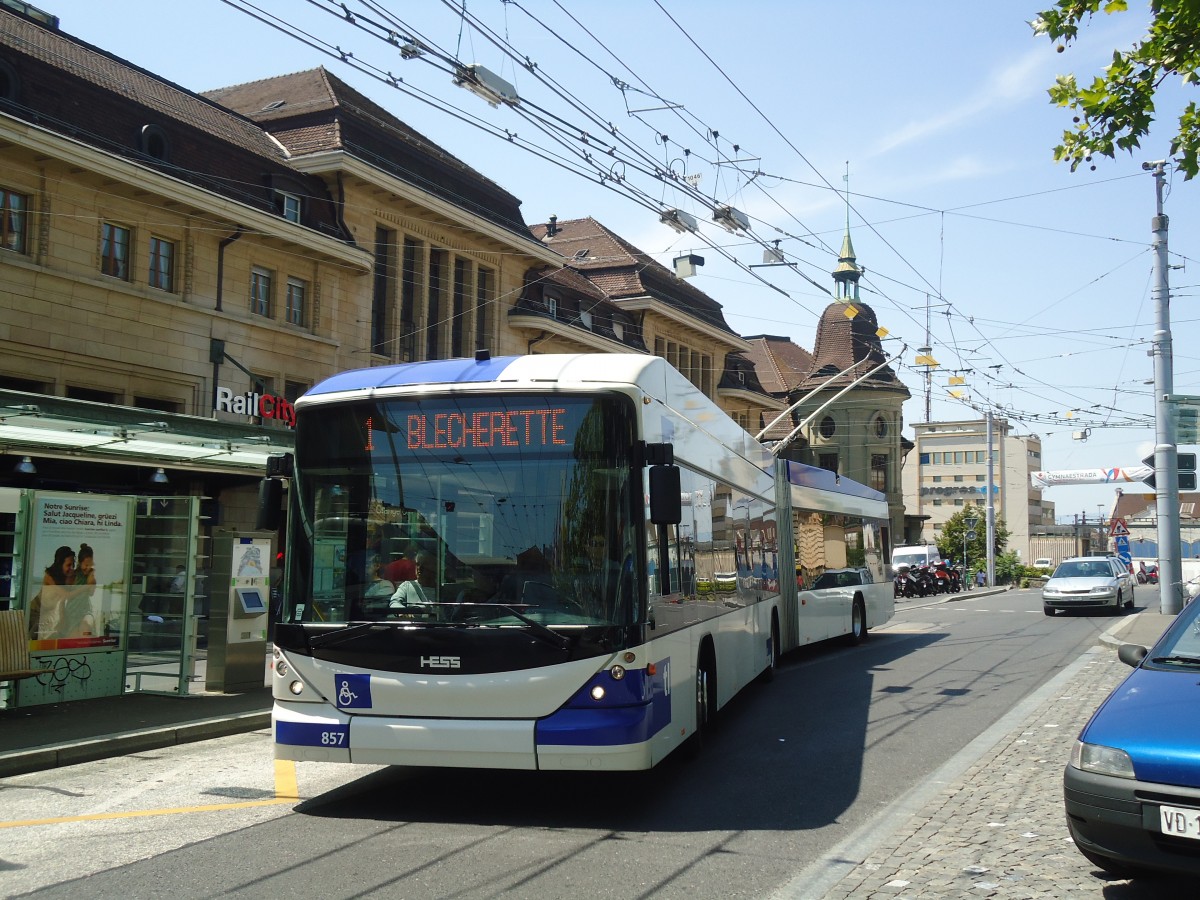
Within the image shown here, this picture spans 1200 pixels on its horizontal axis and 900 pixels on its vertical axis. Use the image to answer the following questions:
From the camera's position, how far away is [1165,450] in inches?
856

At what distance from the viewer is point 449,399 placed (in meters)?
7.84

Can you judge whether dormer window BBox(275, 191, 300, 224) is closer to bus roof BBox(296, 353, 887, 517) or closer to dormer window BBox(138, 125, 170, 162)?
dormer window BBox(138, 125, 170, 162)

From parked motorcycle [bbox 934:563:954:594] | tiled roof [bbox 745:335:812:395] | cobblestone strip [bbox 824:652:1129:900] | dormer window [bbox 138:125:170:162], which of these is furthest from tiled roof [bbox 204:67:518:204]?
tiled roof [bbox 745:335:812:395]

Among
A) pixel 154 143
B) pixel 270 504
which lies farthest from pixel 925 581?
pixel 270 504

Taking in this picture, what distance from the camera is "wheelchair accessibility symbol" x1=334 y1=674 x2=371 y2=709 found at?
7.51 metres

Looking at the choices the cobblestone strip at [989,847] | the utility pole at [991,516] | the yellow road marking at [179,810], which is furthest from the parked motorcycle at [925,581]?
the yellow road marking at [179,810]

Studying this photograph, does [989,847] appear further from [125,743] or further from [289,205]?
[289,205]

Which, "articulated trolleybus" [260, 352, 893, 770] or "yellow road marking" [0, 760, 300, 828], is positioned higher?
"articulated trolleybus" [260, 352, 893, 770]

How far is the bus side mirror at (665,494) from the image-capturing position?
24.1 feet

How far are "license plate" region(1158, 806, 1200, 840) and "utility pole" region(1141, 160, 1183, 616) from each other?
1797cm

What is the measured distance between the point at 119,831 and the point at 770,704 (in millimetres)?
7510

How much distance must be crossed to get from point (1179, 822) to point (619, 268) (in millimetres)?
43530

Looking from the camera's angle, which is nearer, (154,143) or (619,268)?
(154,143)

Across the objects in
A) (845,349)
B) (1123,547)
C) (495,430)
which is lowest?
(1123,547)
